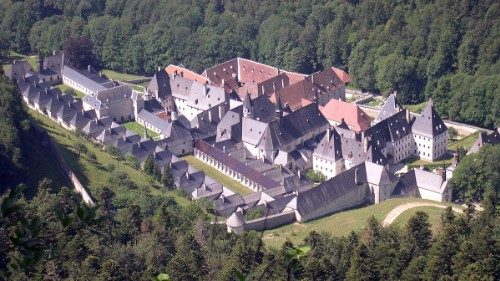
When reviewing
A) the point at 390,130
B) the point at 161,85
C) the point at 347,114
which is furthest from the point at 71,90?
the point at 390,130

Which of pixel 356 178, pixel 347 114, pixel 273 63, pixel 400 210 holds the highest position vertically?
pixel 400 210

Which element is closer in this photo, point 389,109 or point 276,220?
point 276,220

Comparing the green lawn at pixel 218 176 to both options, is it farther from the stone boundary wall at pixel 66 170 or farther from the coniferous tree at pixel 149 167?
the stone boundary wall at pixel 66 170

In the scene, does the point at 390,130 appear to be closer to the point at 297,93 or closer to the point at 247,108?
the point at 247,108

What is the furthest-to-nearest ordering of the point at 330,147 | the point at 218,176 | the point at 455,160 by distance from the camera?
the point at 330,147 < the point at 218,176 < the point at 455,160

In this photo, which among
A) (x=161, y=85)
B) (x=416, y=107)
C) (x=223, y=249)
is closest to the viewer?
(x=223, y=249)

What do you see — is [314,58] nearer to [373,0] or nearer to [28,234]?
[373,0]

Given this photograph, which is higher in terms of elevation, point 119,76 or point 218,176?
point 218,176

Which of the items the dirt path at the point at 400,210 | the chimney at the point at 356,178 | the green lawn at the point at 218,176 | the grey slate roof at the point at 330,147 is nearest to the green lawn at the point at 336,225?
the dirt path at the point at 400,210
